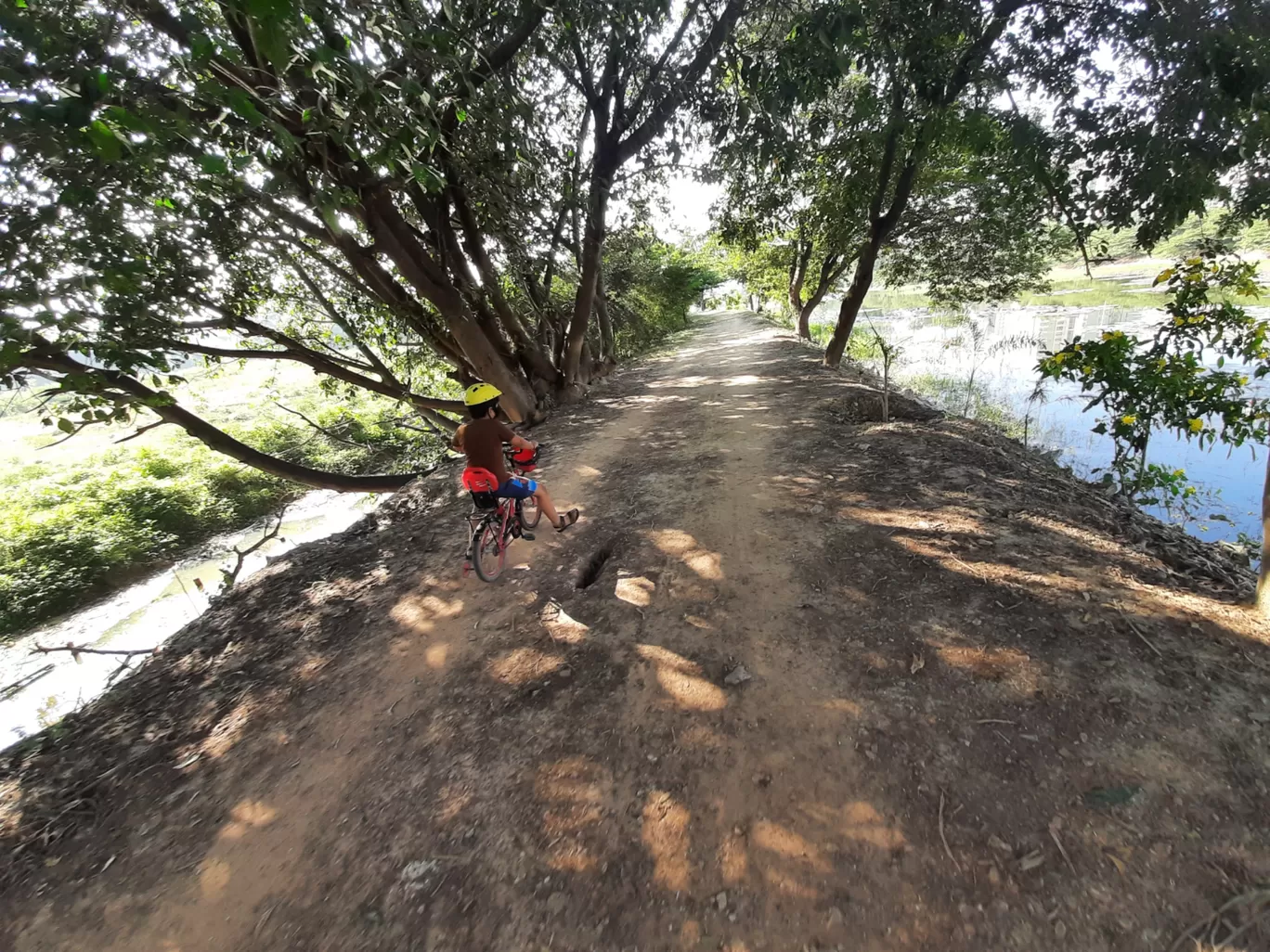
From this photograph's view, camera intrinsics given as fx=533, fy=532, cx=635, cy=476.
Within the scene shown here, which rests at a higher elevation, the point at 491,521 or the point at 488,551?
the point at 491,521

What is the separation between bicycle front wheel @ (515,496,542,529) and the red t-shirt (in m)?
0.88

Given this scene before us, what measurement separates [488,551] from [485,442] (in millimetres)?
1209

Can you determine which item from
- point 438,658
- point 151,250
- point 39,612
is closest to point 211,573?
point 39,612

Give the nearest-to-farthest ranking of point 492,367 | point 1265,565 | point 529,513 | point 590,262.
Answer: point 1265,565, point 529,513, point 492,367, point 590,262

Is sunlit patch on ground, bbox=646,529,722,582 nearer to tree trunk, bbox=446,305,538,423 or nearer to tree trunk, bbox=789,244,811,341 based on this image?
tree trunk, bbox=446,305,538,423

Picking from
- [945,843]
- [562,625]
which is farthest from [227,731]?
[945,843]

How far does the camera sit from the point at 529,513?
602cm

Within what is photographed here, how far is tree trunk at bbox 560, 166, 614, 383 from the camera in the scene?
10.4 metres

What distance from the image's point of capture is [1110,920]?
2043 millimetres

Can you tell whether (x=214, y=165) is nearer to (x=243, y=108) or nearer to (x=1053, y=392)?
(x=243, y=108)

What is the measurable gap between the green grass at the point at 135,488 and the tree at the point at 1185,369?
10299 millimetres

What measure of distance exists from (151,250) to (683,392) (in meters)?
10.0

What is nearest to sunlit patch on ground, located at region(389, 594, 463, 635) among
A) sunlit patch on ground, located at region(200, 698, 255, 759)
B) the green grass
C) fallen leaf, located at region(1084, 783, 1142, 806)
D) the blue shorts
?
the blue shorts

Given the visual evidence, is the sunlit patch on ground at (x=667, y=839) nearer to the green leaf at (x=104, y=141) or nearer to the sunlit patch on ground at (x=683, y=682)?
the sunlit patch on ground at (x=683, y=682)
